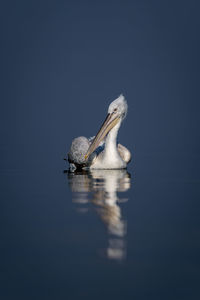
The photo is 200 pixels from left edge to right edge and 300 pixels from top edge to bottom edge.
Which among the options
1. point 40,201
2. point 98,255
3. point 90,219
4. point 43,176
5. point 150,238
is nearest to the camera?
point 98,255

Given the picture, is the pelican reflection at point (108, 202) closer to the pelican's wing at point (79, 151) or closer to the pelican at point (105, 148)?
the pelican at point (105, 148)

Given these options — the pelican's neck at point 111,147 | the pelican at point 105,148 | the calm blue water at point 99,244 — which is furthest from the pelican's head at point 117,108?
the calm blue water at point 99,244

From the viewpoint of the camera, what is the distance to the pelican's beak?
8.59 metres

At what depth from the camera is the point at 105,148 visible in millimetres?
8531

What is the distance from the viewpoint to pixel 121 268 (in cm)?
232

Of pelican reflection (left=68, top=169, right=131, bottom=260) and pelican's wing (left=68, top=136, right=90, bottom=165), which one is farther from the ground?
pelican's wing (left=68, top=136, right=90, bottom=165)

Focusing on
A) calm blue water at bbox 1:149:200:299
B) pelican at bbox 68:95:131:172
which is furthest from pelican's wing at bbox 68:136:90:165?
calm blue water at bbox 1:149:200:299

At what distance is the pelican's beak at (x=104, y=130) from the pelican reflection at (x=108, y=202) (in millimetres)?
1324

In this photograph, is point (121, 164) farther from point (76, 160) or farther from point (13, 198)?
point (13, 198)

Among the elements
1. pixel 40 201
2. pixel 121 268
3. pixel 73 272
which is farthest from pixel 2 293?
pixel 40 201

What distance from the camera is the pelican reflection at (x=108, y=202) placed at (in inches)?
110

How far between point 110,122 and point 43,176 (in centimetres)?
195

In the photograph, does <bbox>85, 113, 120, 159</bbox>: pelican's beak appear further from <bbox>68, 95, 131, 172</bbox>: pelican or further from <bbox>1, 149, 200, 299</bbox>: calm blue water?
<bbox>1, 149, 200, 299</bbox>: calm blue water

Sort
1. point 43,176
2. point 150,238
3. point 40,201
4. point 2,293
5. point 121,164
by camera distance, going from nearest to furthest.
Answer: point 2,293 → point 150,238 → point 40,201 → point 43,176 → point 121,164
